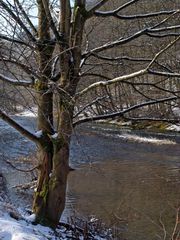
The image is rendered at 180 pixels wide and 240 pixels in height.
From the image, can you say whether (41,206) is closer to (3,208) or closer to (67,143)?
(3,208)

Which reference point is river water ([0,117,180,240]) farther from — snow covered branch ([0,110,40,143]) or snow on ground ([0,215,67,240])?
snow on ground ([0,215,67,240])

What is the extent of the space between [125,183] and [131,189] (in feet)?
2.80

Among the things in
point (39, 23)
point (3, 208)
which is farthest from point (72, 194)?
point (39, 23)

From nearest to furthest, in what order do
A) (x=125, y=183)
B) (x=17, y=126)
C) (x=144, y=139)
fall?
(x=17, y=126)
(x=125, y=183)
(x=144, y=139)

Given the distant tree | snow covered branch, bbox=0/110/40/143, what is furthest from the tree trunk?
snow covered branch, bbox=0/110/40/143

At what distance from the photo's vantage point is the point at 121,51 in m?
8.06

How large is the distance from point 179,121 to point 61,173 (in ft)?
5.61

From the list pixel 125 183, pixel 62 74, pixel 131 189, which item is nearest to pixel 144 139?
pixel 125 183

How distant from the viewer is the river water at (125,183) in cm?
966

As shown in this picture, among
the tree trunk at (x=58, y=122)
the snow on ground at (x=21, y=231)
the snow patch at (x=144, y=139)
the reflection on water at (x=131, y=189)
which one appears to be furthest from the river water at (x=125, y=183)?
the snow on ground at (x=21, y=231)

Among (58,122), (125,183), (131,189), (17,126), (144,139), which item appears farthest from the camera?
(144,139)

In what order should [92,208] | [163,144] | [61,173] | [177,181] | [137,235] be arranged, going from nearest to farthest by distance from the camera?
[61,173], [137,235], [92,208], [177,181], [163,144]

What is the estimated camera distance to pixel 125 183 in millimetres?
14008

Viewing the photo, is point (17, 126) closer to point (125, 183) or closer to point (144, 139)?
point (125, 183)
